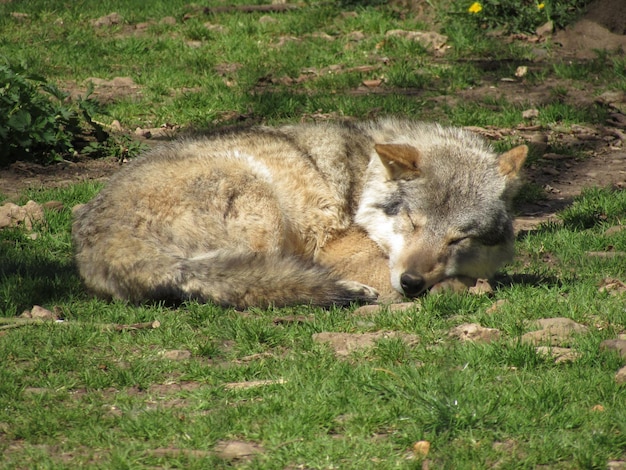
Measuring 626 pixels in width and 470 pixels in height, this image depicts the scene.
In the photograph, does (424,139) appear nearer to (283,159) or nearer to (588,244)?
(283,159)

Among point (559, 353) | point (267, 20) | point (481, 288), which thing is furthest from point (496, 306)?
point (267, 20)

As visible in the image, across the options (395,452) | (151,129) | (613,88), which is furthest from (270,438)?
(613,88)

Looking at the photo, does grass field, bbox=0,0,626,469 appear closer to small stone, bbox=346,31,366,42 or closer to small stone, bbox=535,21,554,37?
small stone, bbox=535,21,554,37

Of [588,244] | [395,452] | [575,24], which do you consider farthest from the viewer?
[575,24]

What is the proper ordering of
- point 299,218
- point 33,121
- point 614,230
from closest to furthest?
point 299,218 → point 614,230 → point 33,121

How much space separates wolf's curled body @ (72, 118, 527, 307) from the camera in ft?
17.5

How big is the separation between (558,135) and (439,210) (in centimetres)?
421

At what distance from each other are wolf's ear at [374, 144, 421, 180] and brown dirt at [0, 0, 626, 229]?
1833 millimetres

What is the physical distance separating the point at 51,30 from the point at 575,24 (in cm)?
767

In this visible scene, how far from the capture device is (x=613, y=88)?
34.0 ft

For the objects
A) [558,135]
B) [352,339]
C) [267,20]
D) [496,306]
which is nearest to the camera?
[352,339]

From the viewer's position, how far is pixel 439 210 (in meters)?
5.69

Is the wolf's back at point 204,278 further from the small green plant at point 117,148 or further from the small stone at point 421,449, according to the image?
the small green plant at point 117,148

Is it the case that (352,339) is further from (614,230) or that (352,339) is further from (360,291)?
(614,230)
